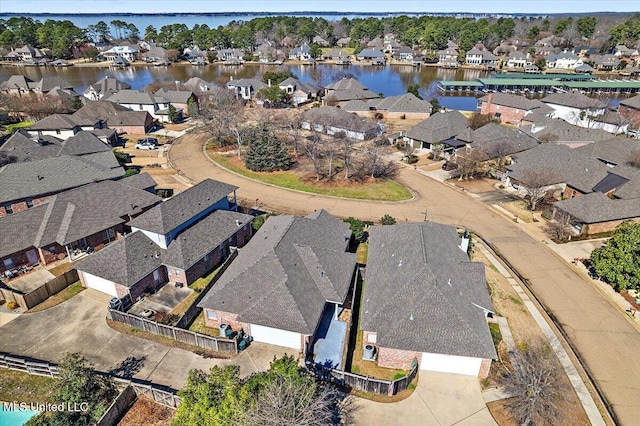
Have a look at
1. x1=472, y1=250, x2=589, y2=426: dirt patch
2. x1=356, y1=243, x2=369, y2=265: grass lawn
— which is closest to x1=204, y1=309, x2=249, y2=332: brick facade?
x1=356, y1=243, x2=369, y2=265: grass lawn

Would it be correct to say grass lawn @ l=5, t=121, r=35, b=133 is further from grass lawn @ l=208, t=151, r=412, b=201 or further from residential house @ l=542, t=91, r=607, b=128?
residential house @ l=542, t=91, r=607, b=128

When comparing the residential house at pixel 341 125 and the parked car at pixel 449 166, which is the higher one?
the residential house at pixel 341 125

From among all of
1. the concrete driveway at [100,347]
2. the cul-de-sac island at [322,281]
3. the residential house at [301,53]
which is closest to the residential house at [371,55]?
the residential house at [301,53]

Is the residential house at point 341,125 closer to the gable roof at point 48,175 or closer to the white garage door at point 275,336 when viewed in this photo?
the gable roof at point 48,175

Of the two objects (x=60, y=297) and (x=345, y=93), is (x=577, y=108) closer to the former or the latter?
(x=345, y=93)

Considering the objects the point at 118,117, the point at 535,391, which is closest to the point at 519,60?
the point at 118,117

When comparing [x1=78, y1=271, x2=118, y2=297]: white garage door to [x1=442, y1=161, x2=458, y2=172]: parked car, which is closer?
[x1=78, y1=271, x2=118, y2=297]: white garage door
